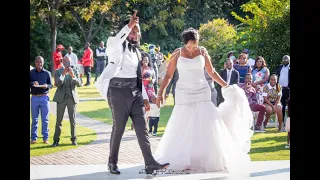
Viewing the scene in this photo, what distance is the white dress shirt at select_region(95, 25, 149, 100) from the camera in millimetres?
9523

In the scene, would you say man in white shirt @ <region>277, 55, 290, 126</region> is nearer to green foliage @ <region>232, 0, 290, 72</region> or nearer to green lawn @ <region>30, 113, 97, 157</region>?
green foliage @ <region>232, 0, 290, 72</region>

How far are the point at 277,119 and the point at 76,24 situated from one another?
94.2ft

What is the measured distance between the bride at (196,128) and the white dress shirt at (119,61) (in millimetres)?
777

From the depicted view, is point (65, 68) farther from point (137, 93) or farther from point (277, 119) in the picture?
point (277, 119)

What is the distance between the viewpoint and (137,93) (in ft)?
31.8

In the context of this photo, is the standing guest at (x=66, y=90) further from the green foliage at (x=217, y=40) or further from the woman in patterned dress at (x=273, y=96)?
the green foliage at (x=217, y=40)

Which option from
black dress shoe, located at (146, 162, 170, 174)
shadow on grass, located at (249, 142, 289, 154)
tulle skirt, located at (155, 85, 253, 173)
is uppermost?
tulle skirt, located at (155, 85, 253, 173)

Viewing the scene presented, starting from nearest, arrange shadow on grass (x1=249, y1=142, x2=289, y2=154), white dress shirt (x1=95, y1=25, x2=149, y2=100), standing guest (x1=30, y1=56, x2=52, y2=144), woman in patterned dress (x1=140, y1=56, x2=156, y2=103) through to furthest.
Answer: white dress shirt (x1=95, y1=25, x2=149, y2=100) → shadow on grass (x1=249, y1=142, x2=289, y2=154) → standing guest (x1=30, y1=56, x2=52, y2=144) → woman in patterned dress (x1=140, y1=56, x2=156, y2=103)

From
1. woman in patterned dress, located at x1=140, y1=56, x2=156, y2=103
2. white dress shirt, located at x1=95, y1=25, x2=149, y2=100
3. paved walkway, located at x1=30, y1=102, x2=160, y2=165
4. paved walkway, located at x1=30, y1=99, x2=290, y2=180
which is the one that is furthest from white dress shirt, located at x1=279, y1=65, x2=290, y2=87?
white dress shirt, located at x1=95, y1=25, x2=149, y2=100

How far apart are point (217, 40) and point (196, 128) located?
47.0 feet

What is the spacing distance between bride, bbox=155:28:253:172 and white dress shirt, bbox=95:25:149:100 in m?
0.78
